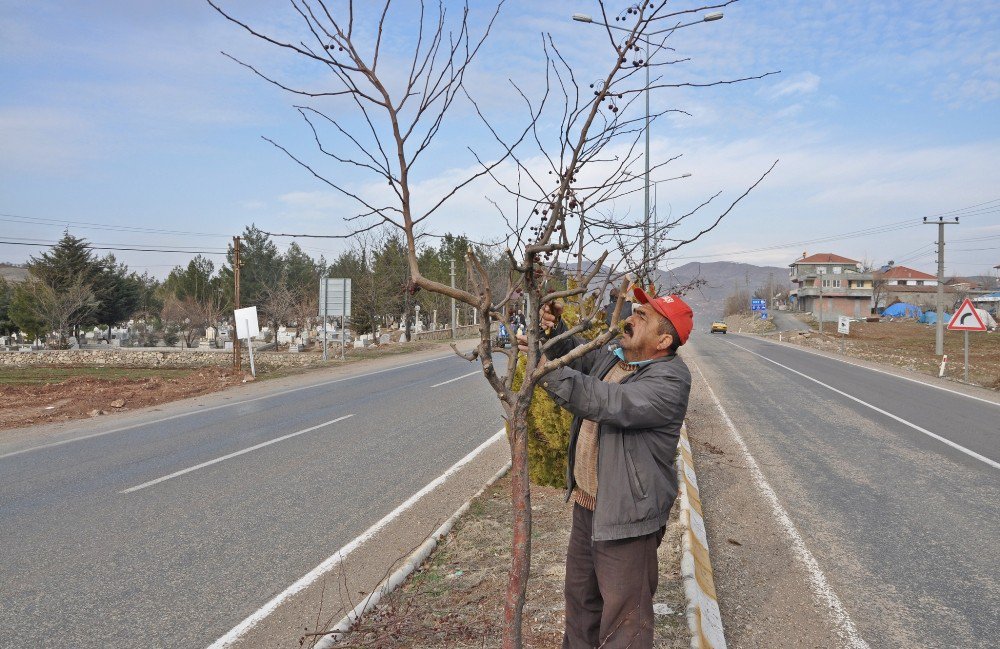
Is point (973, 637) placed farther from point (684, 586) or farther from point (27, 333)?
point (27, 333)

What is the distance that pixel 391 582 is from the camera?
14.0 ft

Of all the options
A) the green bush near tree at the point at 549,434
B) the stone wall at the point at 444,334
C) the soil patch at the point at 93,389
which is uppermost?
the green bush near tree at the point at 549,434

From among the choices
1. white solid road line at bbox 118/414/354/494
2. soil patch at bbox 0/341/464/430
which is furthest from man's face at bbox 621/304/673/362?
soil patch at bbox 0/341/464/430

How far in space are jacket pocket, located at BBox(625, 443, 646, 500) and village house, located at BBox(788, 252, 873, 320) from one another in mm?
102108

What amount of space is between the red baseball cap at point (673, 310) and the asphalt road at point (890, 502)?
6.87ft

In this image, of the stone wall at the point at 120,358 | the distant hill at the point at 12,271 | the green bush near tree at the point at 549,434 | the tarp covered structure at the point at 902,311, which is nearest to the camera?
the green bush near tree at the point at 549,434

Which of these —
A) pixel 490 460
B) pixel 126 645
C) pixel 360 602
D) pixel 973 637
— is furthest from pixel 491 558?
pixel 490 460

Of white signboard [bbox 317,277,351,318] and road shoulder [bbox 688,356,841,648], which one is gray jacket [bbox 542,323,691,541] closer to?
road shoulder [bbox 688,356,841,648]

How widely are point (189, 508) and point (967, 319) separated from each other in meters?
22.2

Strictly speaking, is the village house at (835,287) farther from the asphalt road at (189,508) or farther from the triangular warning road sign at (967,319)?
the asphalt road at (189,508)

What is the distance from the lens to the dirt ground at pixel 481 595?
355 cm

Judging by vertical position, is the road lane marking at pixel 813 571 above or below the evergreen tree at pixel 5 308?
below

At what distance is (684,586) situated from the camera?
4.23 meters

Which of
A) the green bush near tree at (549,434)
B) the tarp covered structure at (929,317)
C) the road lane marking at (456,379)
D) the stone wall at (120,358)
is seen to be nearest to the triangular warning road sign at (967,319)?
the road lane marking at (456,379)
